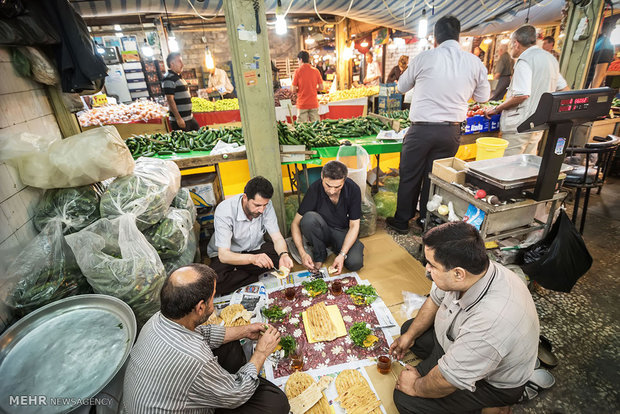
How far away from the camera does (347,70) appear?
12.4 m

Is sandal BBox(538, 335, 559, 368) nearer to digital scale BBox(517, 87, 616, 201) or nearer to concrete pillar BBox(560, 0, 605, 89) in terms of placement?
digital scale BBox(517, 87, 616, 201)

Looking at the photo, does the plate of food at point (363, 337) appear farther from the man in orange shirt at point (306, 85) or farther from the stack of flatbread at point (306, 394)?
the man in orange shirt at point (306, 85)

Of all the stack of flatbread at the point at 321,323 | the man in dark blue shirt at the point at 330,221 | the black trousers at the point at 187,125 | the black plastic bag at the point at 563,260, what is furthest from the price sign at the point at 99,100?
the black plastic bag at the point at 563,260

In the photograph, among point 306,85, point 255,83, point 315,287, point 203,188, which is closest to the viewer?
point 315,287

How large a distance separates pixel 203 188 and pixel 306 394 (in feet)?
9.98

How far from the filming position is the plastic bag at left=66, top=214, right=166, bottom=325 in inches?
89.8

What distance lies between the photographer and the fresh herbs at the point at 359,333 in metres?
2.39

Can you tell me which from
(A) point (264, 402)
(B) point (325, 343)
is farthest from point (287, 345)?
(A) point (264, 402)

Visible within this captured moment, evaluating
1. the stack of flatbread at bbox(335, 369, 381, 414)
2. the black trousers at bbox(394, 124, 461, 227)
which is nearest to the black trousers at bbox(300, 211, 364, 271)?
the black trousers at bbox(394, 124, 461, 227)

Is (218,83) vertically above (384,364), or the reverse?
(218,83)

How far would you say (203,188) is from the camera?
13.8 feet

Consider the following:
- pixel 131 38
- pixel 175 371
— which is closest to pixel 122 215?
pixel 175 371

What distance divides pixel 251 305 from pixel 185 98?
4.77 m

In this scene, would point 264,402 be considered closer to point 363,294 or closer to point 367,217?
point 363,294
